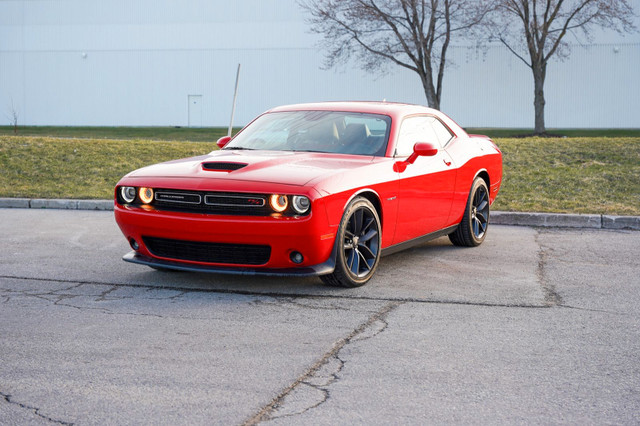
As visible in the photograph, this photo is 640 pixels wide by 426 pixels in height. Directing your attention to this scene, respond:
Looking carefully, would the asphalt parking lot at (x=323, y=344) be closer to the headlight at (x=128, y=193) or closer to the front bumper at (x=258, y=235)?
the front bumper at (x=258, y=235)

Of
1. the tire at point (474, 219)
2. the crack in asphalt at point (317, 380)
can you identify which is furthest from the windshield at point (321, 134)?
the crack in asphalt at point (317, 380)

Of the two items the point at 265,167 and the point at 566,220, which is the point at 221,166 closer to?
the point at 265,167

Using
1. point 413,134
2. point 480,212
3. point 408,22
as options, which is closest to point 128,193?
point 413,134

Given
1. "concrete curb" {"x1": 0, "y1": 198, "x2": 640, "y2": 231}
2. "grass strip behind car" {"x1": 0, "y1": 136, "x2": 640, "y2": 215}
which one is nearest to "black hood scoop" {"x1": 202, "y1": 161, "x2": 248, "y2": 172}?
"concrete curb" {"x1": 0, "y1": 198, "x2": 640, "y2": 231}

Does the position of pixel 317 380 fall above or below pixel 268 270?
below

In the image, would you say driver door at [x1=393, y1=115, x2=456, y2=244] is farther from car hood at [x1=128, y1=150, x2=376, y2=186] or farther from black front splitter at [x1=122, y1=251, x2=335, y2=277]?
black front splitter at [x1=122, y1=251, x2=335, y2=277]

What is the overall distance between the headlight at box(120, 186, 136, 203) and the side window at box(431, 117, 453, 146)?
2936 mm

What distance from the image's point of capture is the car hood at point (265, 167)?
5723mm

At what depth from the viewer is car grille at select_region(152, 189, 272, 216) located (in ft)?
18.3

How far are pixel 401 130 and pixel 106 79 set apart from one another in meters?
42.1

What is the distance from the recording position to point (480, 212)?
8305mm

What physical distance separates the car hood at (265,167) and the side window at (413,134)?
0.47 meters

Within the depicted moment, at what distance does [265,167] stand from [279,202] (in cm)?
49

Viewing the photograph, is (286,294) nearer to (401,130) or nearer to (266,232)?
(266,232)
